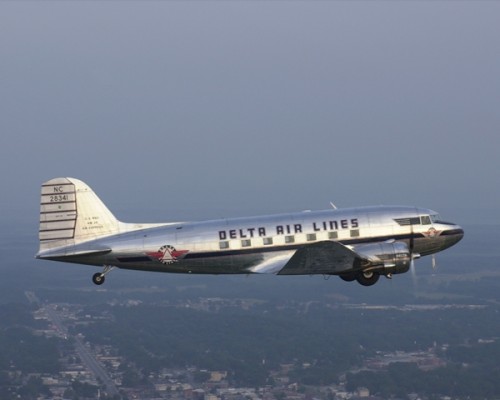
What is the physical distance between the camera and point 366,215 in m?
61.6

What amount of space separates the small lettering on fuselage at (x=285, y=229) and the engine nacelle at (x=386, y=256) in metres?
1.59

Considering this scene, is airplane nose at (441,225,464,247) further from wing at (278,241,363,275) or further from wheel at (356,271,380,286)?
wing at (278,241,363,275)

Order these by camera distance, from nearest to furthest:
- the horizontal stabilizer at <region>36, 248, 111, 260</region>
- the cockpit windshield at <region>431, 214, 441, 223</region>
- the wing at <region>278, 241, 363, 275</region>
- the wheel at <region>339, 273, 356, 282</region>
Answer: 1. the wing at <region>278, 241, 363, 275</region>
2. the horizontal stabilizer at <region>36, 248, 111, 260</region>
3. the wheel at <region>339, 273, 356, 282</region>
4. the cockpit windshield at <region>431, 214, 441, 223</region>

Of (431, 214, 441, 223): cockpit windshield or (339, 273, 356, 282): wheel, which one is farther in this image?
(431, 214, 441, 223): cockpit windshield

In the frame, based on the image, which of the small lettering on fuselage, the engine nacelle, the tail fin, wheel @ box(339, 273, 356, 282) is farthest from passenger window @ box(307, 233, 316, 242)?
the tail fin

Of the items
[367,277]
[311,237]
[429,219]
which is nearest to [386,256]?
[367,277]

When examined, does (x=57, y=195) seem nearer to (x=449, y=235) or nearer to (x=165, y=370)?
(x=449, y=235)

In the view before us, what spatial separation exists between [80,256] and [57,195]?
399 cm

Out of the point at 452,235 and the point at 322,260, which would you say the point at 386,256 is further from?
the point at 452,235

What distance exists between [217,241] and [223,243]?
0.35 metres

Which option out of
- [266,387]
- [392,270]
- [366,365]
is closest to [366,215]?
[392,270]

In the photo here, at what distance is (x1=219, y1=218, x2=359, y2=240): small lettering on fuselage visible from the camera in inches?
2359

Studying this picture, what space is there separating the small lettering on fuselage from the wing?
2190mm

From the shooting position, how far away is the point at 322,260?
2311 inches
